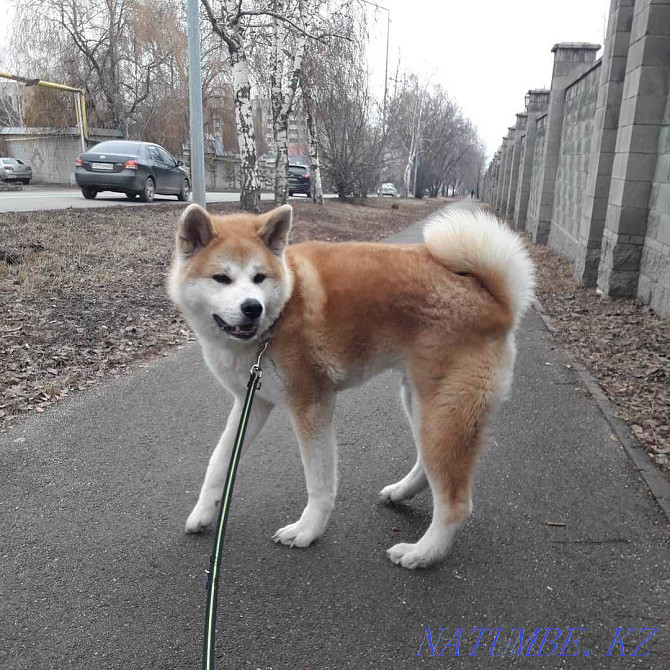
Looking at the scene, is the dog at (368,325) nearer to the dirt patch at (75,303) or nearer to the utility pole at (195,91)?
the dirt patch at (75,303)

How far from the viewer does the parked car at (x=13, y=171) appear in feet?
98.2

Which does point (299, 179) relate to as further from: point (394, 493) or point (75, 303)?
point (394, 493)

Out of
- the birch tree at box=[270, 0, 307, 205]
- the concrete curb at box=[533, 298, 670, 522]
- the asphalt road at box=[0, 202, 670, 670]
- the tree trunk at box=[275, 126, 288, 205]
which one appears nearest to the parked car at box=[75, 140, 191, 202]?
the tree trunk at box=[275, 126, 288, 205]

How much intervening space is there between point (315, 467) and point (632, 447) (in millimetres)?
2321

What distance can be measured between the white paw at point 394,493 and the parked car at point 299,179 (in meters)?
27.8

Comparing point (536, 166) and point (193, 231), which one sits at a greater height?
point (536, 166)

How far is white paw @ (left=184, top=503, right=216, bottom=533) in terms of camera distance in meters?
2.71

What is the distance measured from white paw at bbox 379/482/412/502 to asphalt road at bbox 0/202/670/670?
0.06m

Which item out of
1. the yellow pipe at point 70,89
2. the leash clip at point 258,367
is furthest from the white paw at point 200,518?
the yellow pipe at point 70,89

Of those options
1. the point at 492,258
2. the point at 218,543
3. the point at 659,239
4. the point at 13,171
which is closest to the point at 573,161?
the point at 659,239

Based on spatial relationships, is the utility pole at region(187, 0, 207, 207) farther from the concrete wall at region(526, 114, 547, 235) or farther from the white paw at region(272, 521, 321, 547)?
the concrete wall at region(526, 114, 547, 235)

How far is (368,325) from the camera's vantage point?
98.0 inches

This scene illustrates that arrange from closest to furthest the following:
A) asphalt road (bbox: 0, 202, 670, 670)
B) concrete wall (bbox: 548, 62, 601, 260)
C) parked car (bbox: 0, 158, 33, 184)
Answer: asphalt road (bbox: 0, 202, 670, 670)
concrete wall (bbox: 548, 62, 601, 260)
parked car (bbox: 0, 158, 33, 184)

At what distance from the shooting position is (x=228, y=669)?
1.97m
